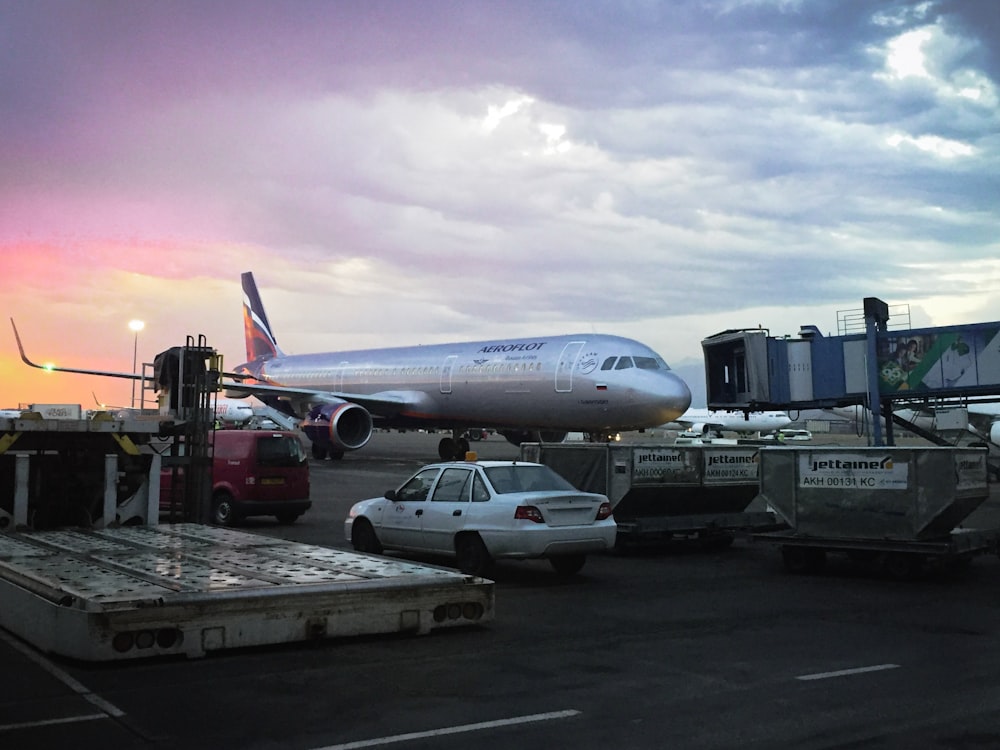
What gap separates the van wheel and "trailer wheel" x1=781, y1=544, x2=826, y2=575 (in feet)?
33.1

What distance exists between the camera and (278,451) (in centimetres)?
1825

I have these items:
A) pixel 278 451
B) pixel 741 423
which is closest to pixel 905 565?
pixel 278 451

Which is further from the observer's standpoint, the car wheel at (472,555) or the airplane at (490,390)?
the airplane at (490,390)

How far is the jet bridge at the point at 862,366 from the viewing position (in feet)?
72.4

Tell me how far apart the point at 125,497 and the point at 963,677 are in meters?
9.51

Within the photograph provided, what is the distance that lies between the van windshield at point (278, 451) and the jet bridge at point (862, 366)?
1147 centimetres

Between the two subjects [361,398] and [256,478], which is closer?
[256,478]

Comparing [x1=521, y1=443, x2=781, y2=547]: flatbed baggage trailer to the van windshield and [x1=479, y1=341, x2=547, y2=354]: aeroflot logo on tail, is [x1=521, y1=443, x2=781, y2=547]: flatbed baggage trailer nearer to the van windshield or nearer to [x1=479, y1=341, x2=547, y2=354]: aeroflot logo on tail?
the van windshield

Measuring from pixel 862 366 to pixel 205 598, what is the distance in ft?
64.5

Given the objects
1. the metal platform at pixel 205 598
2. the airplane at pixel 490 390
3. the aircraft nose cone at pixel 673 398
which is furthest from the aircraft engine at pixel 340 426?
the metal platform at pixel 205 598

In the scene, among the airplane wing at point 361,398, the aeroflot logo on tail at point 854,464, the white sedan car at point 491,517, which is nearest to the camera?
the white sedan car at point 491,517

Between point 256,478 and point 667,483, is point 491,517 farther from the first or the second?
point 256,478

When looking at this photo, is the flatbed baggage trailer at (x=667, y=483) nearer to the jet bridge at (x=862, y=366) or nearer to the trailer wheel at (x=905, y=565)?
the trailer wheel at (x=905, y=565)

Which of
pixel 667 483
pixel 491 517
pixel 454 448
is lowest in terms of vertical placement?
pixel 491 517
